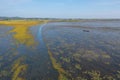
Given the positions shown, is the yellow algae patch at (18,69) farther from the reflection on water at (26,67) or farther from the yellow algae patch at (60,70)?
the yellow algae patch at (60,70)

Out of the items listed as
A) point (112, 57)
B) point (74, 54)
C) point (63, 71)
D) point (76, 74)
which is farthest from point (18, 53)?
point (112, 57)

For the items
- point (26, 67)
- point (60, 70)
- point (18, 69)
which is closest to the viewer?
point (60, 70)

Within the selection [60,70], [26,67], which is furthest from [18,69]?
[60,70]

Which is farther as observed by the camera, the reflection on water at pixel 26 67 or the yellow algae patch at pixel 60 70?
the reflection on water at pixel 26 67

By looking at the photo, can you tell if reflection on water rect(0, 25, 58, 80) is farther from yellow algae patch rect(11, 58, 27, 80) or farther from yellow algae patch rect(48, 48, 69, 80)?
yellow algae patch rect(48, 48, 69, 80)

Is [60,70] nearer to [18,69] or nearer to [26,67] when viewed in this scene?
[26,67]

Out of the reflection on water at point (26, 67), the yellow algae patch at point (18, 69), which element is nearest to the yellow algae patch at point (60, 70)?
the reflection on water at point (26, 67)

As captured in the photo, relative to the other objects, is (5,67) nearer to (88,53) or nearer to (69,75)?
(69,75)

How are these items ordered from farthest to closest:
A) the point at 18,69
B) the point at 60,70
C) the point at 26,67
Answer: the point at 26,67 → the point at 18,69 → the point at 60,70

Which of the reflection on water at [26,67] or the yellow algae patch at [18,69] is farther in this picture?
the reflection on water at [26,67]
